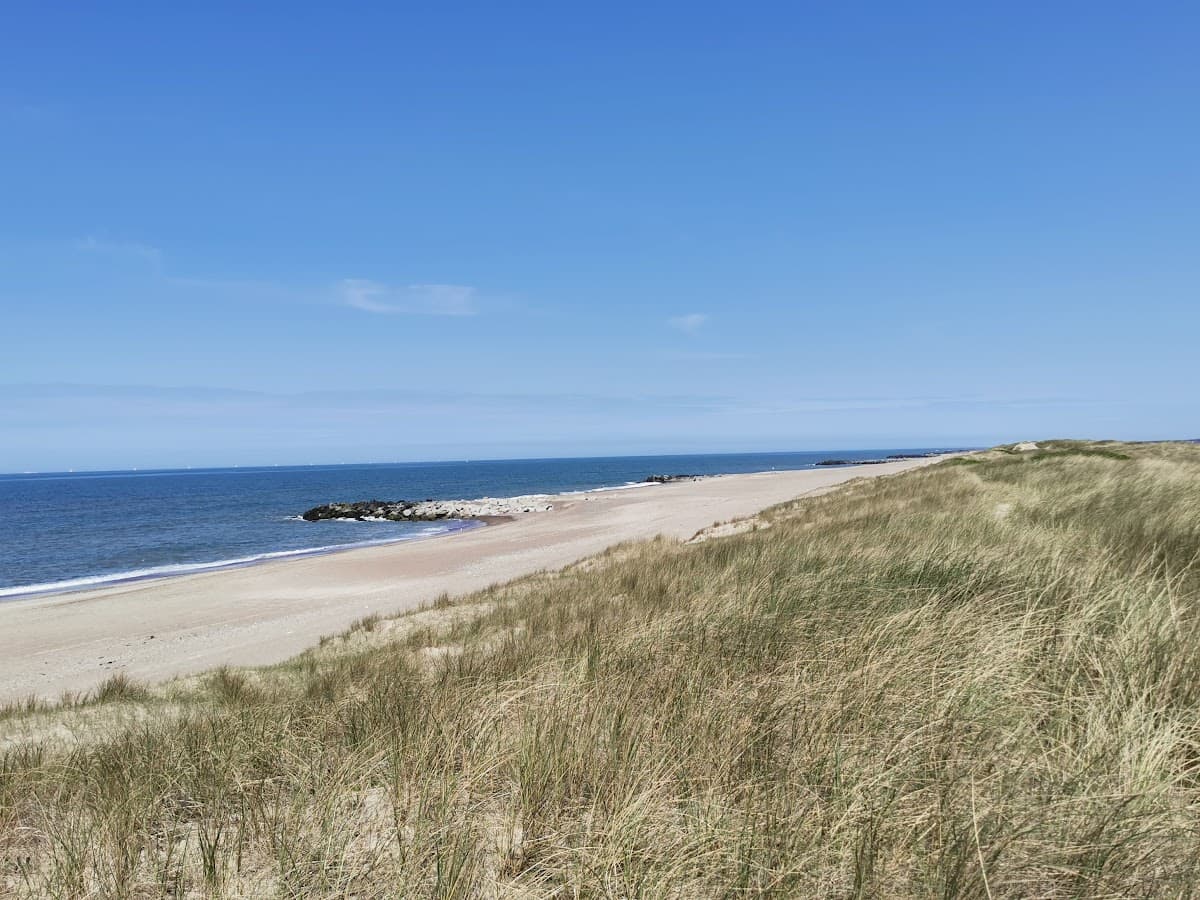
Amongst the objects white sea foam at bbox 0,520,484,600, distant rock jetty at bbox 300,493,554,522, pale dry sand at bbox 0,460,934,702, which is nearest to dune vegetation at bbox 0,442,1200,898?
pale dry sand at bbox 0,460,934,702

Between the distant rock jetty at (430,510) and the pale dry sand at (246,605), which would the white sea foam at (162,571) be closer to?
the pale dry sand at (246,605)

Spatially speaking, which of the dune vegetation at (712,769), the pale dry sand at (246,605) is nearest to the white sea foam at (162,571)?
the pale dry sand at (246,605)

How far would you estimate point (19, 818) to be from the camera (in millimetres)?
3336

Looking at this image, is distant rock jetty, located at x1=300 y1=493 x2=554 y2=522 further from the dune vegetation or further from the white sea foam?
the dune vegetation

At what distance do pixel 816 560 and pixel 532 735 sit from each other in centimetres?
542

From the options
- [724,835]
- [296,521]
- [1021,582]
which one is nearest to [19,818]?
[724,835]

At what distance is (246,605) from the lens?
18547 millimetres

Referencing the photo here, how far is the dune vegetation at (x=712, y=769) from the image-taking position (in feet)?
7.84

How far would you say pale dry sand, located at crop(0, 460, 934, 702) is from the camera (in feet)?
42.1

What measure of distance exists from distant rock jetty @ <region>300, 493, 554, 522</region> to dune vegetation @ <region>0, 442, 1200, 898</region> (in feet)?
140

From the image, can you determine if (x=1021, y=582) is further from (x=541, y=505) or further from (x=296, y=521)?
(x=296, y=521)

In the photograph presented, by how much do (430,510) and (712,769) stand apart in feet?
167

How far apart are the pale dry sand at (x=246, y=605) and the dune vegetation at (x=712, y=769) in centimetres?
825

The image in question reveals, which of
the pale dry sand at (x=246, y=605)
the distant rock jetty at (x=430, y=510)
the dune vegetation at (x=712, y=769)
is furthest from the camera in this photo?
the distant rock jetty at (x=430, y=510)
